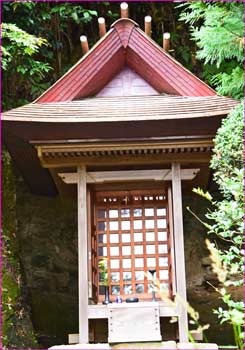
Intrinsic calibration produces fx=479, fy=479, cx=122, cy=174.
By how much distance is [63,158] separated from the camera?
545 centimetres

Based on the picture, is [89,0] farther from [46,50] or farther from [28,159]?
[28,159]

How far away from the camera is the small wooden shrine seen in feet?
16.2

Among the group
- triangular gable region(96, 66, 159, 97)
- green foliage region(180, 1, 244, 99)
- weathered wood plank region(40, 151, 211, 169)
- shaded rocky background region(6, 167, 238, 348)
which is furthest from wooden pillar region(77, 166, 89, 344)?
shaded rocky background region(6, 167, 238, 348)

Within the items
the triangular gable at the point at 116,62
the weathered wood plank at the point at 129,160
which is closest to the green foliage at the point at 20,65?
the triangular gable at the point at 116,62

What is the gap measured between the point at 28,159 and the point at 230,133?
309cm

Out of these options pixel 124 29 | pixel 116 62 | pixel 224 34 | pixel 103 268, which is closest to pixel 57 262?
pixel 103 268

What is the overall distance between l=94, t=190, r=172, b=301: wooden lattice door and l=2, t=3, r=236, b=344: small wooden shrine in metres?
0.01

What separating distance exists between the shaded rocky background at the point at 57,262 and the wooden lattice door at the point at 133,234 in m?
1.70

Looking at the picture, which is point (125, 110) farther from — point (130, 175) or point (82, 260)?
point (82, 260)

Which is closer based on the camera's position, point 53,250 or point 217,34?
point 217,34

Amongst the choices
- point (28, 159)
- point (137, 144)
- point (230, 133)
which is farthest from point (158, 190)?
point (230, 133)

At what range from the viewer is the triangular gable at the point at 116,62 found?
5.54 meters

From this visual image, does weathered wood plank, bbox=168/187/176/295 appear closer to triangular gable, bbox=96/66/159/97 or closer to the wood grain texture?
the wood grain texture

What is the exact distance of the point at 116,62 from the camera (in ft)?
19.2
